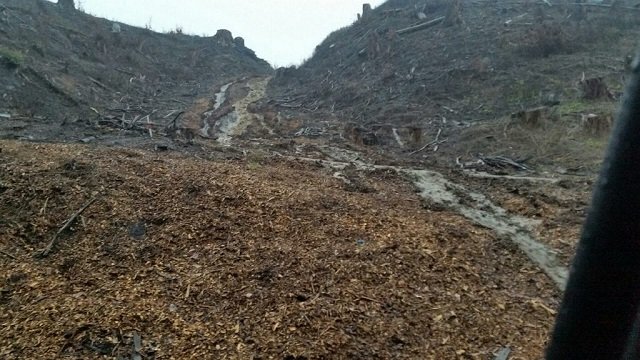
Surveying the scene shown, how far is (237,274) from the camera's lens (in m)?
4.48

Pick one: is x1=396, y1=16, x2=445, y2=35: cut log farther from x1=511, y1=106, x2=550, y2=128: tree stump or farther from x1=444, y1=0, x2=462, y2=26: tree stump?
x1=511, y1=106, x2=550, y2=128: tree stump

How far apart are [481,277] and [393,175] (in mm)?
4689

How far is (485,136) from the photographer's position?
12.2m

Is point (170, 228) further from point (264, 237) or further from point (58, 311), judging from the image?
point (58, 311)

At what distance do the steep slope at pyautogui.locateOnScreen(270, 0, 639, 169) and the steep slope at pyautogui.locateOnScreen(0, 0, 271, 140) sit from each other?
641 cm

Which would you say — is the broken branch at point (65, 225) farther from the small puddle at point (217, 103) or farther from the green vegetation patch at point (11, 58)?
the green vegetation patch at point (11, 58)

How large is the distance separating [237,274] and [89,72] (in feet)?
60.9

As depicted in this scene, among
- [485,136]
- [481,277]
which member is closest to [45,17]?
[485,136]

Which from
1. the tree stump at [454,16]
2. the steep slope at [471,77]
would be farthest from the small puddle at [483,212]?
the tree stump at [454,16]

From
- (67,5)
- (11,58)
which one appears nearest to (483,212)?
(11,58)

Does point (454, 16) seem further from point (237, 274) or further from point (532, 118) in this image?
point (237, 274)

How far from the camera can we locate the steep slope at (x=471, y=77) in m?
12.6

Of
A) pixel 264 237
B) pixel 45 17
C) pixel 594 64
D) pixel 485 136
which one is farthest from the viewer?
pixel 45 17

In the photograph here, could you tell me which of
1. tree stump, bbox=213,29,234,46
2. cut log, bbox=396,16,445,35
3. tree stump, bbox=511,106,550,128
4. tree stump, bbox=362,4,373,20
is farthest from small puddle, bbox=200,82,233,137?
tree stump, bbox=213,29,234,46
